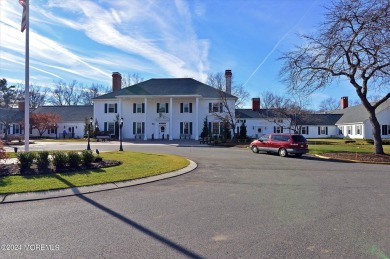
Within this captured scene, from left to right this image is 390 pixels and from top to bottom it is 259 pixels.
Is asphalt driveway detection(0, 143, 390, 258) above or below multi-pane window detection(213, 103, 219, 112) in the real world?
below

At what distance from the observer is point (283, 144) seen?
21.0m

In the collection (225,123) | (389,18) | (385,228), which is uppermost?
(389,18)

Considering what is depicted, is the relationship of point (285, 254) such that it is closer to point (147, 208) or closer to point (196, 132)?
point (147, 208)

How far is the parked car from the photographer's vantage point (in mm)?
20281

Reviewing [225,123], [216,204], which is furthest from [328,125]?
[216,204]

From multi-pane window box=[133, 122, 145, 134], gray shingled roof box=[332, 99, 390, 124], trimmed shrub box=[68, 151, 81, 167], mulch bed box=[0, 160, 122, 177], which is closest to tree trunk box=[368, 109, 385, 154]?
mulch bed box=[0, 160, 122, 177]

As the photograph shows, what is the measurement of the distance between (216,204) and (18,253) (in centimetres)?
421

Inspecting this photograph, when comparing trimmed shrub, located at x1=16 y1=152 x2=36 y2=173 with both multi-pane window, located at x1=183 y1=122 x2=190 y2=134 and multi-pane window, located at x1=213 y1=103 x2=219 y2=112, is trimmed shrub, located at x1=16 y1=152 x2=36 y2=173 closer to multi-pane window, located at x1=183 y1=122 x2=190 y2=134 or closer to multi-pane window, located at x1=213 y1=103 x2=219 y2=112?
multi-pane window, located at x1=183 y1=122 x2=190 y2=134

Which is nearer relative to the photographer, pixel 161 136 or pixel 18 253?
pixel 18 253

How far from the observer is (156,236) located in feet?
15.8

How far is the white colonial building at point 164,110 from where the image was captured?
136 ft

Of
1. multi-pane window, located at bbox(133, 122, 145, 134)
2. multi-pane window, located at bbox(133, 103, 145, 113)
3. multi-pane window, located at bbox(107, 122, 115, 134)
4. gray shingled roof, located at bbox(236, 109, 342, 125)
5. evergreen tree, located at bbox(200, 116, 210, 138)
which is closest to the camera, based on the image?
evergreen tree, located at bbox(200, 116, 210, 138)

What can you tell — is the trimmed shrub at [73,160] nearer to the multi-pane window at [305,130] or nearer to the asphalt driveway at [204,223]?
the asphalt driveway at [204,223]

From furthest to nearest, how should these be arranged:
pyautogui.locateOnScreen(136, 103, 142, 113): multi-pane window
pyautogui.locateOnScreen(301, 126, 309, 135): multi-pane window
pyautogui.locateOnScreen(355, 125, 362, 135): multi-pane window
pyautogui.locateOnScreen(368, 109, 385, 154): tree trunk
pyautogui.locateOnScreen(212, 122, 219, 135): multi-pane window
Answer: pyautogui.locateOnScreen(301, 126, 309, 135): multi-pane window, pyautogui.locateOnScreen(355, 125, 362, 135): multi-pane window, pyautogui.locateOnScreen(136, 103, 142, 113): multi-pane window, pyautogui.locateOnScreen(212, 122, 219, 135): multi-pane window, pyautogui.locateOnScreen(368, 109, 385, 154): tree trunk
